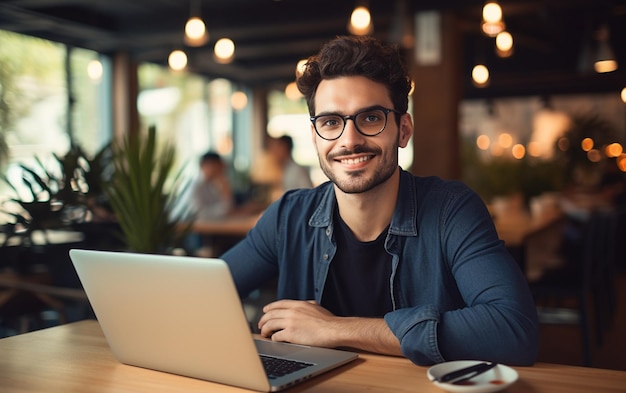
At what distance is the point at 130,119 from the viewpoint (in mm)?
9508

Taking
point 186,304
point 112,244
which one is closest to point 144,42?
point 112,244

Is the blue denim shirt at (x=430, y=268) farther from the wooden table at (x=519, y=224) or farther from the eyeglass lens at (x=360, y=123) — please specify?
the wooden table at (x=519, y=224)

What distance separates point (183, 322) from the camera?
51.6 inches

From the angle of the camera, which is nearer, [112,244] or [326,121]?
[326,121]

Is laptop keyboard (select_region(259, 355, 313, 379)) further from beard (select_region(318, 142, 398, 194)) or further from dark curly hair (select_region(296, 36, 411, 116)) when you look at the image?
dark curly hair (select_region(296, 36, 411, 116))

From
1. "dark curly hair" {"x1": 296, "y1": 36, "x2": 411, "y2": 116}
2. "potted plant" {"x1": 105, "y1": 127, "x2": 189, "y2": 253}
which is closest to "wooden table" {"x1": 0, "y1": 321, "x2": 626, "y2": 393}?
"dark curly hair" {"x1": 296, "y1": 36, "x2": 411, "y2": 116}

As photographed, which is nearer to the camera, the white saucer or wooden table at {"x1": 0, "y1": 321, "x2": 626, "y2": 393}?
the white saucer

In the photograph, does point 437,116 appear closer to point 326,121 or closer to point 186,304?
point 326,121

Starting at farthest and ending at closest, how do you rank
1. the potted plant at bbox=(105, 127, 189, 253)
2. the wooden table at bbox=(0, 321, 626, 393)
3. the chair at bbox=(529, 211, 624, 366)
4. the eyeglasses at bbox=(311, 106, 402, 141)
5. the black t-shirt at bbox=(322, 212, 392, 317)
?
1. the chair at bbox=(529, 211, 624, 366)
2. the potted plant at bbox=(105, 127, 189, 253)
3. the black t-shirt at bbox=(322, 212, 392, 317)
4. the eyeglasses at bbox=(311, 106, 402, 141)
5. the wooden table at bbox=(0, 321, 626, 393)

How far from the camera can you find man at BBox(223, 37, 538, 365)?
4.97 feet

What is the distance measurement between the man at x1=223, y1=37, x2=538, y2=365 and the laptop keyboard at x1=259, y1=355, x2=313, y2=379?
15 cm

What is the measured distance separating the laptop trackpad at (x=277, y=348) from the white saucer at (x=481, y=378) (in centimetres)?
37

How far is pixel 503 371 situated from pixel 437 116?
6386 millimetres

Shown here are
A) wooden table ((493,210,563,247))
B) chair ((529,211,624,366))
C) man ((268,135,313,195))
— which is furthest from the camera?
man ((268,135,313,195))
